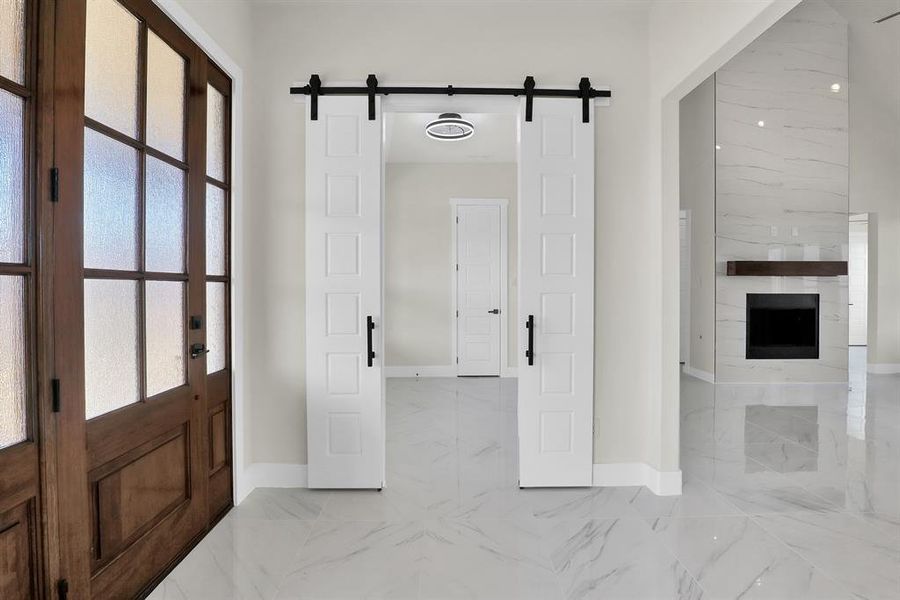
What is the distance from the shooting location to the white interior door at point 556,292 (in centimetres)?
299

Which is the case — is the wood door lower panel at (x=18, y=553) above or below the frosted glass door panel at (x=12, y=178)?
below

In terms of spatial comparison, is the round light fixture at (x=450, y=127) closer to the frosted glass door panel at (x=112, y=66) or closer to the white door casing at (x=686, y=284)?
the frosted glass door panel at (x=112, y=66)

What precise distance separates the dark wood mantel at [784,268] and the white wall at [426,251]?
280 centimetres

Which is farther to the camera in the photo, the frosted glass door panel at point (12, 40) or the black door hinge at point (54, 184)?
the black door hinge at point (54, 184)

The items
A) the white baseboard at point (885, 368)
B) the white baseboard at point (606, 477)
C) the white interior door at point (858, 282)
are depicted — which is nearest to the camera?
the white baseboard at point (606, 477)

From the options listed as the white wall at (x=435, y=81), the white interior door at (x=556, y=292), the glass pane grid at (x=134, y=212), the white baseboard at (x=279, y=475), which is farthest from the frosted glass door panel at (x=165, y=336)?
the white interior door at (x=556, y=292)

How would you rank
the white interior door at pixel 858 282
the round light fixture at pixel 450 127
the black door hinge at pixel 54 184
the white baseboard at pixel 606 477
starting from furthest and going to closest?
the white interior door at pixel 858 282 → the round light fixture at pixel 450 127 → the white baseboard at pixel 606 477 → the black door hinge at pixel 54 184

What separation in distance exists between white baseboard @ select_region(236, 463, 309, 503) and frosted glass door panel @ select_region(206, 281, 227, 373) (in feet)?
2.44

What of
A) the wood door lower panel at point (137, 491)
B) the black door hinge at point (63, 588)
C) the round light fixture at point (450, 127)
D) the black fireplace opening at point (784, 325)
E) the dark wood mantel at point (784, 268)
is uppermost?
the round light fixture at point (450, 127)

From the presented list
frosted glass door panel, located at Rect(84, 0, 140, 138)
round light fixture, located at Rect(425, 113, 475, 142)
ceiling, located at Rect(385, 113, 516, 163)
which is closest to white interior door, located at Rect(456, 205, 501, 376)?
ceiling, located at Rect(385, 113, 516, 163)

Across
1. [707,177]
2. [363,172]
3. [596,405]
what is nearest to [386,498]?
[596,405]

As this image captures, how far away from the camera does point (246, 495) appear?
9.51 feet

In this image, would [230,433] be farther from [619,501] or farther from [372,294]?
[619,501]

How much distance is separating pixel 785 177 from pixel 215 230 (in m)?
6.53
